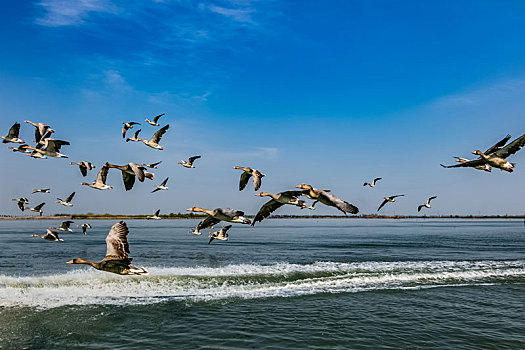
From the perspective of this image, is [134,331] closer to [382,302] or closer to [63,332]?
[63,332]

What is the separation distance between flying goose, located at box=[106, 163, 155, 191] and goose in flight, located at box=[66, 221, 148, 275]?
166cm

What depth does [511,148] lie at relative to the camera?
14133mm

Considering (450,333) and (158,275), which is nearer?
(450,333)

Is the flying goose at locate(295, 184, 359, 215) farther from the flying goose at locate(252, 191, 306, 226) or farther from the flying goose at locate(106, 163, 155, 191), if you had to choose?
the flying goose at locate(106, 163, 155, 191)

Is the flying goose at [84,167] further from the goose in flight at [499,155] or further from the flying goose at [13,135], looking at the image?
the goose in flight at [499,155]

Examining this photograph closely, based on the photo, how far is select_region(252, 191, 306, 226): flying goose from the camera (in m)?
12.1

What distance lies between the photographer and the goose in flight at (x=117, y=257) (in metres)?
12.7

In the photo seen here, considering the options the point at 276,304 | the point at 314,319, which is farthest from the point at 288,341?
the point at 276,304

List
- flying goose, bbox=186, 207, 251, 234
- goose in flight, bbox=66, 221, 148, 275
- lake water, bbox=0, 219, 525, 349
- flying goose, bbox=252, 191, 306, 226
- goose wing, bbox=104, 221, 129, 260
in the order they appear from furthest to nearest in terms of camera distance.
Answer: lake water, bbox=0, 219, 525, 349, goose wing, bbox=104, 221, 129, 260, goose in flight, bbox=66, 221, 148, 275, flying goose, bbox=186, 207, 251, 234, flying goose, bbox=252, 191, 306, 226

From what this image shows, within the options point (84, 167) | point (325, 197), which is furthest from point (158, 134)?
point (325, 197)

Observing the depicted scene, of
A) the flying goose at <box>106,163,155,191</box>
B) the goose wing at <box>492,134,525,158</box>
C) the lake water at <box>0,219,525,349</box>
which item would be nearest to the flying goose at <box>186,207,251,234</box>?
the flying goose at <box>106,163,155,191</box>

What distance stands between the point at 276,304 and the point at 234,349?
696 cm

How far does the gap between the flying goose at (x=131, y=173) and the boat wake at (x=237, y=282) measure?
8.69 meters

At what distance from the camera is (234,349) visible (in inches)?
554
